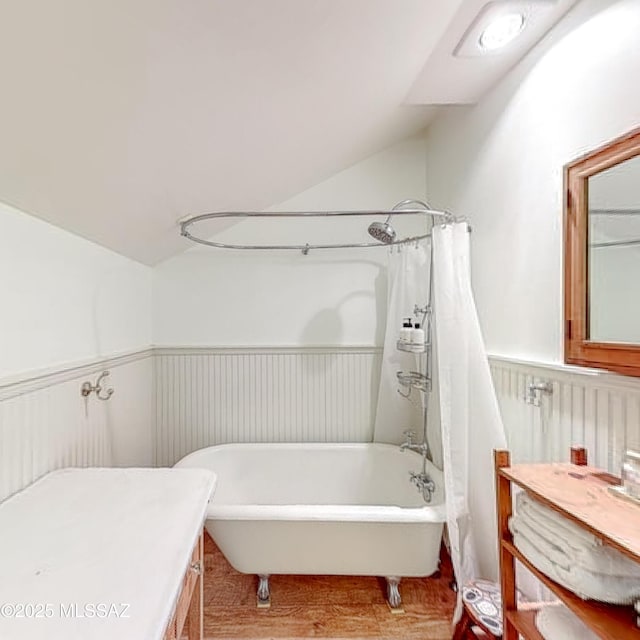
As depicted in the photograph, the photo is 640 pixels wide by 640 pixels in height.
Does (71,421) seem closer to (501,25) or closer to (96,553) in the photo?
(96,553)

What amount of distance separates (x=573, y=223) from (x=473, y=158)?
3.02 ft

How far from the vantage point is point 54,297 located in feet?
5.59

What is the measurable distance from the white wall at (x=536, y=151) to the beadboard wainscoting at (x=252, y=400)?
3.78 ft

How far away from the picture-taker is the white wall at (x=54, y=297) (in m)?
1.42

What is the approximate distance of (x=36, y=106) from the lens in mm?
1107

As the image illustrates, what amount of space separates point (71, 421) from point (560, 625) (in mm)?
1803

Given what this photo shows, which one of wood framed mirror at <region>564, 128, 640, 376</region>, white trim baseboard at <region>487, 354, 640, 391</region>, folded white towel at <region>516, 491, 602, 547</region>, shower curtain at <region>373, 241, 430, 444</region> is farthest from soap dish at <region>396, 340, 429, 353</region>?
folded white towel at <region>516, 491, 602, 547</region>

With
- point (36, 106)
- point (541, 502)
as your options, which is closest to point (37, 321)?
point (36, 106)

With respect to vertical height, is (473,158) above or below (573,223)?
above

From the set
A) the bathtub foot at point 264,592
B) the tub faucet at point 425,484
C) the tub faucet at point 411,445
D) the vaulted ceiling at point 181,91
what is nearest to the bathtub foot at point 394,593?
the tub faucet at point 425,484

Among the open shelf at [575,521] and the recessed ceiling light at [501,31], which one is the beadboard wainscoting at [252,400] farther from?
the recessed ceiling light at [501,31]

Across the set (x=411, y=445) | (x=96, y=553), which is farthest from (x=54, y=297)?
(x=411, y=445)

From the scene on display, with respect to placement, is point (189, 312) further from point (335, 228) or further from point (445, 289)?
point (445, 289)

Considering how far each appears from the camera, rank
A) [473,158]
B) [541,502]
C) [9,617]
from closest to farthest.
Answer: [9,617] < [541,502] < [473,158]
